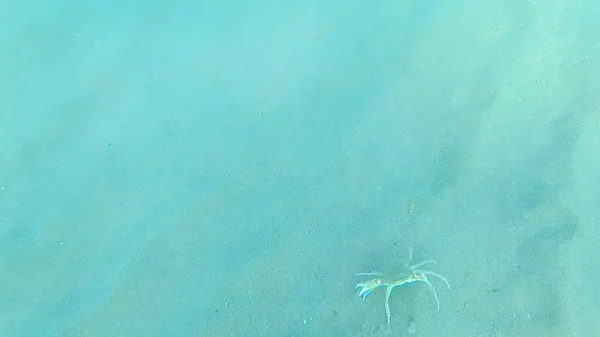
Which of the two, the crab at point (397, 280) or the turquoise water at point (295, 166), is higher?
the turquoise water at point (295, 166)

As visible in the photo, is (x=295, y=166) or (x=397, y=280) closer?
(x=397, y=280)

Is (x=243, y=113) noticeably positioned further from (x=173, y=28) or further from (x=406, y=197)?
(x=406, y=197)

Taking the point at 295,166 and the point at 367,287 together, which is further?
the point at 295,166

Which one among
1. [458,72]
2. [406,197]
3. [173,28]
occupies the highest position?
[173,28]

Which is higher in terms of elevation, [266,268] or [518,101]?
[518,101]

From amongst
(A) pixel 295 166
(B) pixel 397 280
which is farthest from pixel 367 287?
Answer: (A) pixel 295 166

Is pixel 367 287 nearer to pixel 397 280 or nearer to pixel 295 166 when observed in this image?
pixel 397 280

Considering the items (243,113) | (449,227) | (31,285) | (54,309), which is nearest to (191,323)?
(54,309)

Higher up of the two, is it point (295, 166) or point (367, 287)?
point (295, 166)
